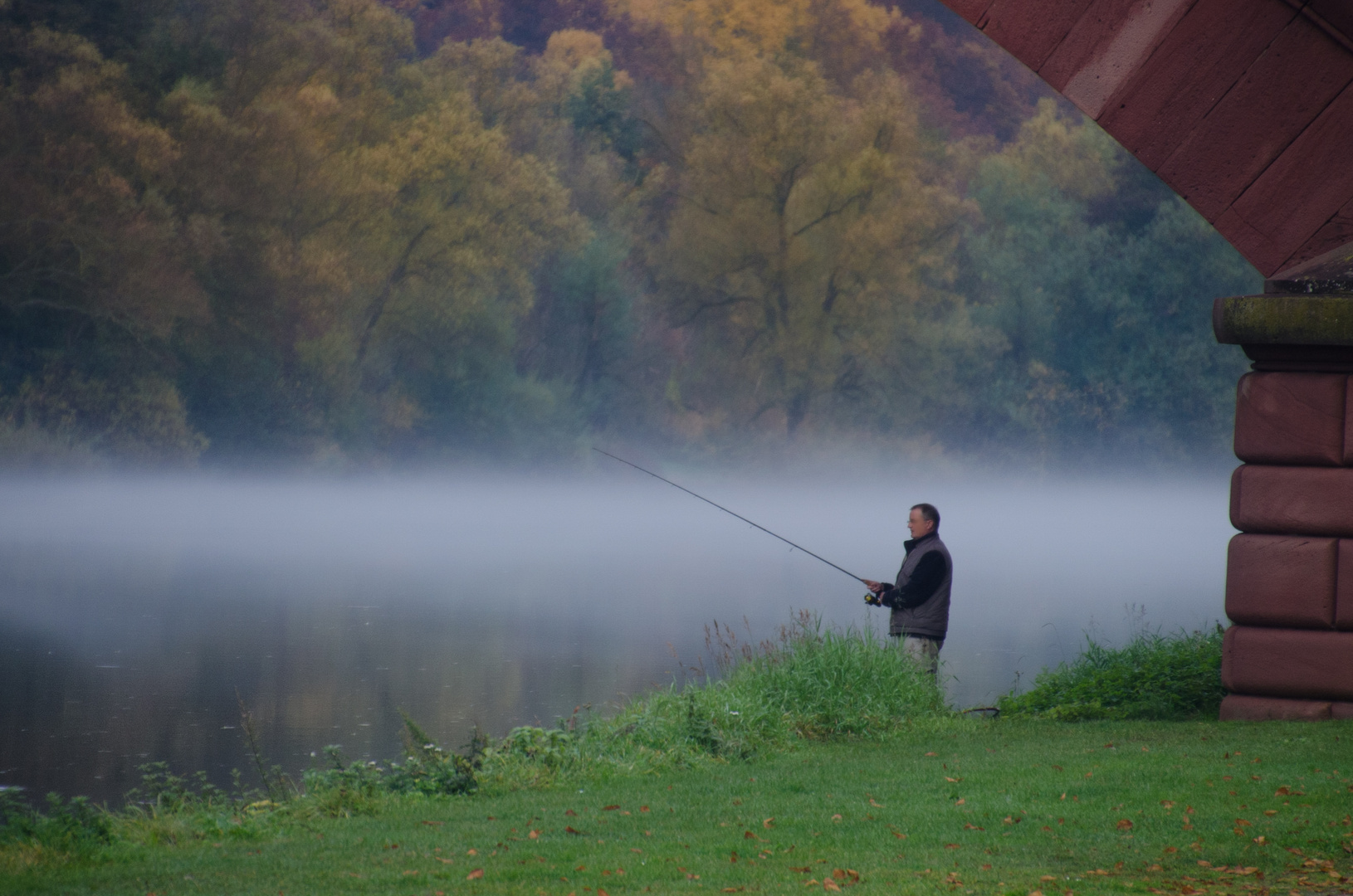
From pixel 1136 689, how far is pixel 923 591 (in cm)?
Result: 151

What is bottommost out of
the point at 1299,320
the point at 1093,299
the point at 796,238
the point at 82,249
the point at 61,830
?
the point at 61,830

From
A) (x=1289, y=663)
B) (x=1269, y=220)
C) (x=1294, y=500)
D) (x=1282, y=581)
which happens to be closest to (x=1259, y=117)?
(x=1269, y=220)

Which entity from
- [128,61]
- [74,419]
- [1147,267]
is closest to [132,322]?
[74,419]

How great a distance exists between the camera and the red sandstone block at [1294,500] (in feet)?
25.1

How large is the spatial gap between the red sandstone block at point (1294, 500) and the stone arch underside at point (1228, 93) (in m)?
1.42

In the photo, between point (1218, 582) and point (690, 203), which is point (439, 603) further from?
point (690, 203)

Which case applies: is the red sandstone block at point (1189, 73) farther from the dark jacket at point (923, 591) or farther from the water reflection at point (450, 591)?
the water reflection at point (450, 591)

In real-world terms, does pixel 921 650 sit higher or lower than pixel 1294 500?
lower

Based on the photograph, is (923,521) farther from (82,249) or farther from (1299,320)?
(82,249)

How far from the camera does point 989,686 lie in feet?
44.8

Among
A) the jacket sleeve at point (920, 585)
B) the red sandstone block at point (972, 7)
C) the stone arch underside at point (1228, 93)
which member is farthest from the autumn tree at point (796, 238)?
the jacket sleeve at point (920, 585)

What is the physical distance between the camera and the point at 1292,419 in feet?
25.6

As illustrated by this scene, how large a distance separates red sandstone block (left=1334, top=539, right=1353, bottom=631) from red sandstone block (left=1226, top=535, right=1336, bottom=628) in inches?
1.0

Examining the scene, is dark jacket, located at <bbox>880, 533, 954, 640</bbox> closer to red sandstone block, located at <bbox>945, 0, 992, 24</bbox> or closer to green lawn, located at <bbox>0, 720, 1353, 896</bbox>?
green lawn, located at <bbox>0, 720, 1353, 896</bbox>
